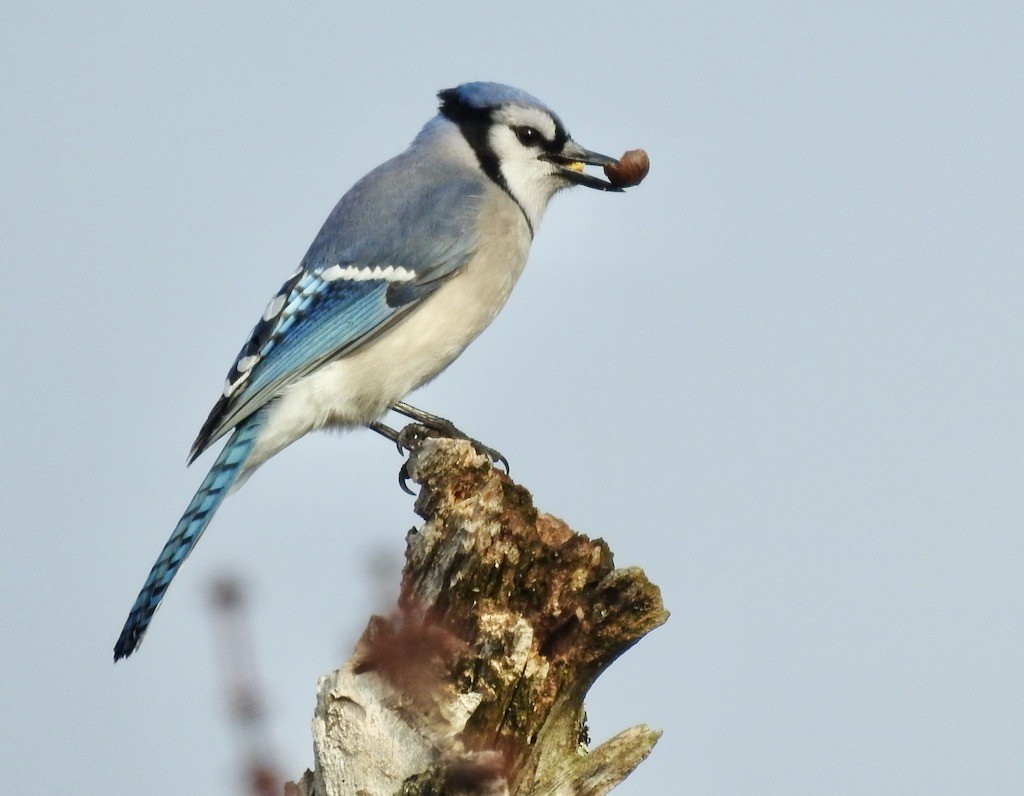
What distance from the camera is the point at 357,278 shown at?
3.98 m

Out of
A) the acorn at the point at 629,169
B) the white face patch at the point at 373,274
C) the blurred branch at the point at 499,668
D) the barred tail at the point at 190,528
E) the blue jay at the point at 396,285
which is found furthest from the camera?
the acorn at the point at 629,169

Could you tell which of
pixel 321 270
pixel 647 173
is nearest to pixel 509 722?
pixel 321 270

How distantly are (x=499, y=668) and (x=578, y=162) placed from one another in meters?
2.37

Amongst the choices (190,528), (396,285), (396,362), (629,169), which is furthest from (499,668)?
(629,169)

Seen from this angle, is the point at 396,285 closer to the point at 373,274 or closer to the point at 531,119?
the point at 373,274

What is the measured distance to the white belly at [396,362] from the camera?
3762 millimetres

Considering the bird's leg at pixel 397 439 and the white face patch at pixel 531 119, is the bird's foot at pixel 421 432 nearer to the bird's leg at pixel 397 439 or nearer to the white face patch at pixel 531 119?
the bird's leg at pixel 397 439

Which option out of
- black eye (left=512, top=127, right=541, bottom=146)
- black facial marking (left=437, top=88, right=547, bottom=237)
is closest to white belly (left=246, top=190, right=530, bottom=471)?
black facial marking (left=437, top=88, right=547, bottom=237)

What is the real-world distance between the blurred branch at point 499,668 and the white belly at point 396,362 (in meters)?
1.25

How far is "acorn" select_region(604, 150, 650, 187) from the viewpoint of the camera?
4273 millimetres

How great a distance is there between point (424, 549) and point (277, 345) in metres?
1.44

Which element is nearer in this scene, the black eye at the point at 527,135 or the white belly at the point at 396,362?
the white belly at the point at 396,362

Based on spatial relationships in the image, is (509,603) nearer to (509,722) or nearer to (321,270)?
(509,722)

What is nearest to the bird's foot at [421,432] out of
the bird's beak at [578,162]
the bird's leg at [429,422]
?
the bird's leg at [429,422]
